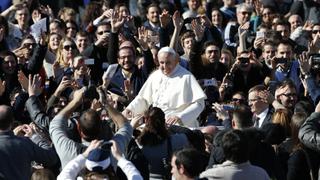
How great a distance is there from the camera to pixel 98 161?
30.2 feet

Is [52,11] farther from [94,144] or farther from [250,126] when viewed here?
[94,144]

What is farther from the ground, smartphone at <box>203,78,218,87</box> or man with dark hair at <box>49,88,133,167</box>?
man with dark hair at <box>49,88,133,167</box>

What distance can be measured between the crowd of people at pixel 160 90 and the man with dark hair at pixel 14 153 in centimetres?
1

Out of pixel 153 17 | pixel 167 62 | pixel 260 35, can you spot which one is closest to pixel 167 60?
pixel 167 62

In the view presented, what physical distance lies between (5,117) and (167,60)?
3.79 metres

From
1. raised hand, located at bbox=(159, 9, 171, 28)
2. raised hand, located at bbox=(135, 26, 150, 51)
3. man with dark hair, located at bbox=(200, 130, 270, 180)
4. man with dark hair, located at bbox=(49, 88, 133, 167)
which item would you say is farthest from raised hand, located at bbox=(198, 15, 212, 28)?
man with dark hair, located at bbox=(200, 130, 270, 180)

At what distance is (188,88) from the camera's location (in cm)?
1417

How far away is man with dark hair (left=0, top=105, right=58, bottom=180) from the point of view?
10.6 m

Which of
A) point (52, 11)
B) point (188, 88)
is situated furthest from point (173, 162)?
point (52, 11)

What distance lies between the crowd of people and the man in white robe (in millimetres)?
14

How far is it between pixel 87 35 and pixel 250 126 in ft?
20.8

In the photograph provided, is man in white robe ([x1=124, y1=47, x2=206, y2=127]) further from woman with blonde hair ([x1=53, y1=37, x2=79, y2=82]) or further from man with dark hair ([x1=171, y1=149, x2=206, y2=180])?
man with dark hair ([x1=171, y1=149, x2=206, y2=180])

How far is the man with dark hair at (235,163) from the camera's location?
988cm

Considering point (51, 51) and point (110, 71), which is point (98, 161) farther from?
point (51, 51)
